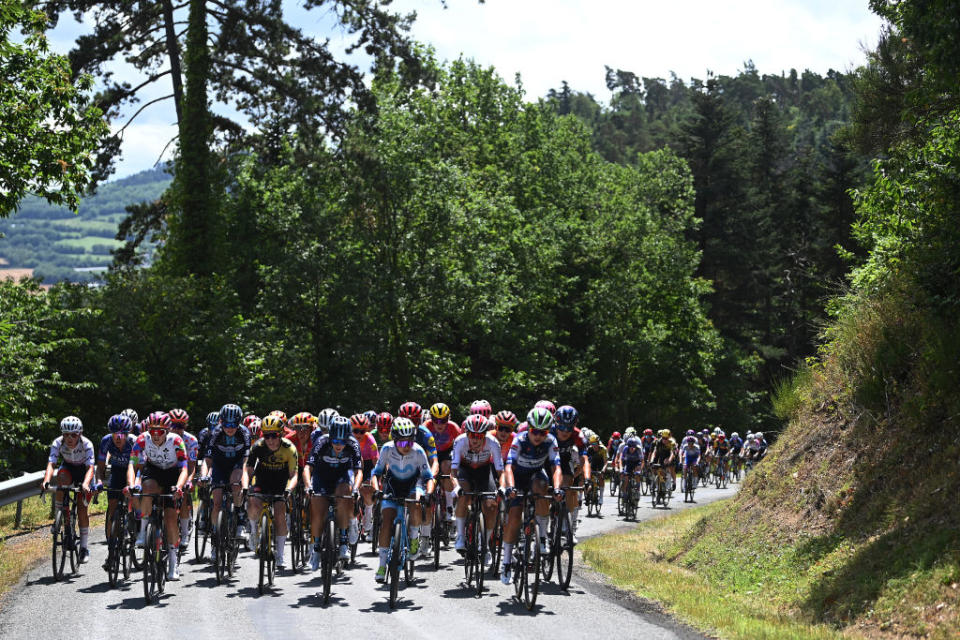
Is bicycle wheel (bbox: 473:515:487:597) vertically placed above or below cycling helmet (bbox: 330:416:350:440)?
below

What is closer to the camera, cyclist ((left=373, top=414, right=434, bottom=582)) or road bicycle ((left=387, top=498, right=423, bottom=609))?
road bicycle ((left=387, top=498, right=423, bottom=609))

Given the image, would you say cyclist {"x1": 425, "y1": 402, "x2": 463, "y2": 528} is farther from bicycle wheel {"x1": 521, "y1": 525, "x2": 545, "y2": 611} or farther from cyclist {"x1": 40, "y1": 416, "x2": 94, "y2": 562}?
cyclist {"x1": 40, "y1": 416, "x2": 94, "y2": 562}

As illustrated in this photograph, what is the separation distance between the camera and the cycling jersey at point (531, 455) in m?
12.8

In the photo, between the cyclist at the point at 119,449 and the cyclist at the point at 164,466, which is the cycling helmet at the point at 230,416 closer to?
the cyclist at the point at 164,466

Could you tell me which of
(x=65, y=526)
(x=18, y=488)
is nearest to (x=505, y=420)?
(x=65, y=526)

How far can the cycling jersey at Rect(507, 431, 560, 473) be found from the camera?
12766mm

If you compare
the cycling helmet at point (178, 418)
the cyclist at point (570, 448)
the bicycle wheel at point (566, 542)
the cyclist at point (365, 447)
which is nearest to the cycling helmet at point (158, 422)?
the cycling helmet at point (178, 418)

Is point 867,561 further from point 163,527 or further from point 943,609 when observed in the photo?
point 163,527

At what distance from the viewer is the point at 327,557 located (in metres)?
12.1

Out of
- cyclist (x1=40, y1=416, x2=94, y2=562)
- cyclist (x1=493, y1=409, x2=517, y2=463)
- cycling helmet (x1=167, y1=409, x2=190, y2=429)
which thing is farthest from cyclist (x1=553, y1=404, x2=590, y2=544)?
cyclist (x1=40, y1=416, x2=94, y2=562)

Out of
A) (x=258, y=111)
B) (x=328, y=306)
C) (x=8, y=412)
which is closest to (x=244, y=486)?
(x=8, y=412)

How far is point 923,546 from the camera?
1118 centimetres

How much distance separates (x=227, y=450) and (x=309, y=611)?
3.65 meters

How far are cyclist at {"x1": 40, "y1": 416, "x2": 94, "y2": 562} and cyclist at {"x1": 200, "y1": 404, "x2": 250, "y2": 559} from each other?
1.67 m
